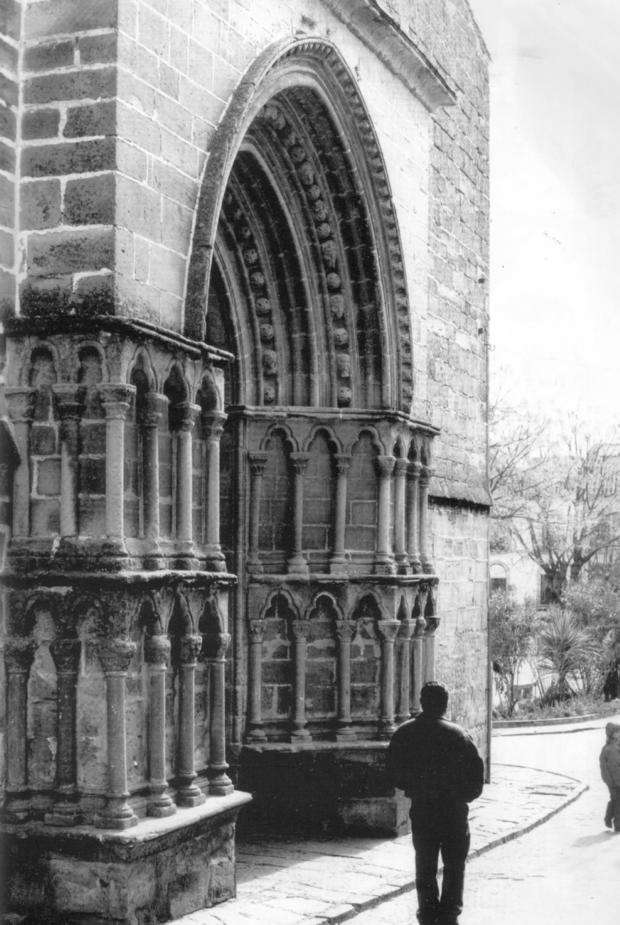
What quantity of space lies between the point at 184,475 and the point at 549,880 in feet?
10.6

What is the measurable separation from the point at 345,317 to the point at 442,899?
3.81 m

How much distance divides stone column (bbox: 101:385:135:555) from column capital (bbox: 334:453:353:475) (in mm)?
3048

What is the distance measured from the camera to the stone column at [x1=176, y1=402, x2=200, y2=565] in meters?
5.87

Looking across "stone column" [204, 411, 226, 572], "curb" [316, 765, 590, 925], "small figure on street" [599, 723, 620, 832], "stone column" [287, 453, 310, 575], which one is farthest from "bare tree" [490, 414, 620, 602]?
"stone column" [204, 411, 226, 572]

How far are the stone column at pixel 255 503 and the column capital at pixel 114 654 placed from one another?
9.54ft

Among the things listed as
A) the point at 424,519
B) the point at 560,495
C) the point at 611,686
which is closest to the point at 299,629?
the point at 424,519

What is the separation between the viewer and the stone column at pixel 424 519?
8.89 meters

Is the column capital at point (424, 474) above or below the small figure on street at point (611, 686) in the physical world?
above

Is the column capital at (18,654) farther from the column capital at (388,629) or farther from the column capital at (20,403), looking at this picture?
the column capital at (388,629)

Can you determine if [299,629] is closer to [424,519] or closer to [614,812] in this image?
[424,519]

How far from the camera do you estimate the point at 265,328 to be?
8.30 m

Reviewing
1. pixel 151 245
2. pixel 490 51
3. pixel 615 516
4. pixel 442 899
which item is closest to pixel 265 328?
pixel 151 245

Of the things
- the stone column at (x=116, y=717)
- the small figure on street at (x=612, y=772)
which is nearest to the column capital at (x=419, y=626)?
the small figure on street at (x=612, y=772)

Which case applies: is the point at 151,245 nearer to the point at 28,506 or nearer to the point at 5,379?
the point at 5,379
